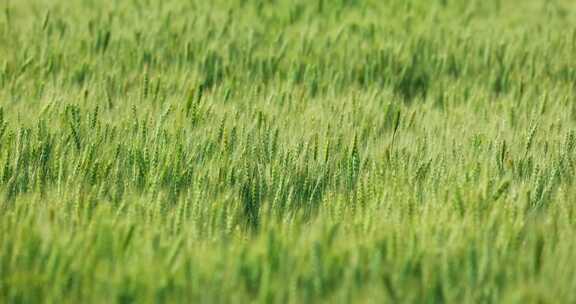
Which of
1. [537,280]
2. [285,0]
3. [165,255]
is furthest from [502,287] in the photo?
[285,0]

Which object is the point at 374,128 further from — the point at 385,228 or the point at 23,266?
the point at 23,266

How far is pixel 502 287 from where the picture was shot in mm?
1555

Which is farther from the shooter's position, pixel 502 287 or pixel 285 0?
pixel 285 0

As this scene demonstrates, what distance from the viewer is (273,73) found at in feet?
10.4

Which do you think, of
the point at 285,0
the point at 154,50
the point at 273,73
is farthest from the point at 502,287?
the point at 285,0

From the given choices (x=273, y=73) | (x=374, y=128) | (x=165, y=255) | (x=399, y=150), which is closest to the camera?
(x=165, y=255)

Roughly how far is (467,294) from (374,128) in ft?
3.15

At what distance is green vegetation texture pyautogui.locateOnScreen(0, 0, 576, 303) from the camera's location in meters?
1.54

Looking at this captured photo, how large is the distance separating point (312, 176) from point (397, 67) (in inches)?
50.6

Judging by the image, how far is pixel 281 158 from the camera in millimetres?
2182

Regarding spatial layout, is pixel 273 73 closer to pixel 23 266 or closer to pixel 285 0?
pixel 285 0

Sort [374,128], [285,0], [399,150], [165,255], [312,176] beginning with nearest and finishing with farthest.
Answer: [165,255]
[312,176]
[399,150]
[374,128]
[285,0]

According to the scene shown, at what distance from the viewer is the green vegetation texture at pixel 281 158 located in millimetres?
1544

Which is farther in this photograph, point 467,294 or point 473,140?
point 473,140
